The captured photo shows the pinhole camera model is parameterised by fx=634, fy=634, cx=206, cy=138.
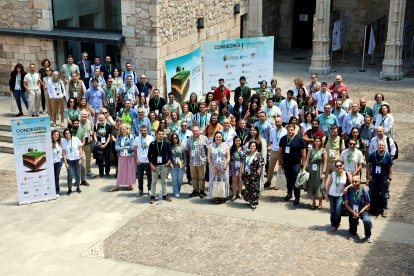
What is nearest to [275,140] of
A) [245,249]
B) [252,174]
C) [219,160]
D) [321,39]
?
[252,174]

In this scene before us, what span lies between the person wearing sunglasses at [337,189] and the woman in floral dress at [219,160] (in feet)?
7.58

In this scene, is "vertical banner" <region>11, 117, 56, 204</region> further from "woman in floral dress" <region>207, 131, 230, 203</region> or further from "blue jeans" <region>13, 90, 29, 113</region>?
"blue jeans" <region>13, 90, 29, 113</region>

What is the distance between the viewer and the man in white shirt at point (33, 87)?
17.6 m

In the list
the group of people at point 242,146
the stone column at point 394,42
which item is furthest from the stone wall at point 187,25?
the stone column at point 394,42

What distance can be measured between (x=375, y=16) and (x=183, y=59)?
48.5 ft

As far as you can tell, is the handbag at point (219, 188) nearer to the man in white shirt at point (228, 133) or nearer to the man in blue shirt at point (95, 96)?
the man in white shirt at point (228, 133)

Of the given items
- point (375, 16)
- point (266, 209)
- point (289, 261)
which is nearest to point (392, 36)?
point (375, 16)

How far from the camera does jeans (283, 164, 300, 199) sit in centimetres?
1334

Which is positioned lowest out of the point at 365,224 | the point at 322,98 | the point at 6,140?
the point at 365,224

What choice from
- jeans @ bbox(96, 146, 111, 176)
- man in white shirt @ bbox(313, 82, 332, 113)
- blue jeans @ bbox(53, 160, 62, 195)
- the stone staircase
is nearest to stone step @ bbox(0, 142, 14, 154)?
the stone staircase

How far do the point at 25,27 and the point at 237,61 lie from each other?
6753mm

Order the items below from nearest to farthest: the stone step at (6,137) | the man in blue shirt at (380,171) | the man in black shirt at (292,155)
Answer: the man in blue shirt at (380,171)
the man in black shirt at (292,155)
the stone step at (6,137)

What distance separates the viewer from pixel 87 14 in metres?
19.7

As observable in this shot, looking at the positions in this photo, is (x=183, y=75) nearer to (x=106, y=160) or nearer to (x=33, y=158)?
(x=106, y=160)
